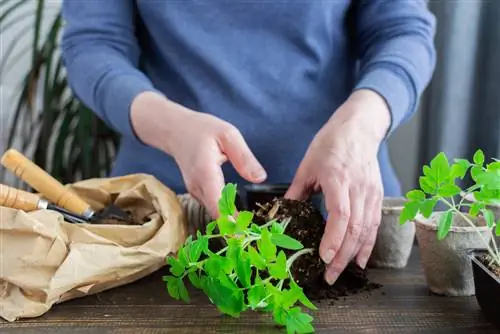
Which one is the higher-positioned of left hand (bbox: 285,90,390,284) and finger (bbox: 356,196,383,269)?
left hand (bbox: 285,90,390,284)

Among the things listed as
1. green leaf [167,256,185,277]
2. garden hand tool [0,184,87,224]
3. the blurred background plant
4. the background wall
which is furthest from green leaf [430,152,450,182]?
the blurred background plant

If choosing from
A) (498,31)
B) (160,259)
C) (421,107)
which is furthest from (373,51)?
(421,107)

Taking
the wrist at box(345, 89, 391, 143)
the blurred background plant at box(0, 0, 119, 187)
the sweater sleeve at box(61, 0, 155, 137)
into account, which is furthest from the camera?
the blurred background plant at box(0, 0, 119, 187)

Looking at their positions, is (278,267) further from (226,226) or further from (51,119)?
(51,119)

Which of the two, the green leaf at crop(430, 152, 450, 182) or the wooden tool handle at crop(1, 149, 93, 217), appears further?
the wooden tool handle at crop(1, 149, 93, 217)

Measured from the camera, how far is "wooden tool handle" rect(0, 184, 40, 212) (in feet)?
2.10

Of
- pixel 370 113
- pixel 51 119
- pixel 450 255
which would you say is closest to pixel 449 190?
pixel 450 255

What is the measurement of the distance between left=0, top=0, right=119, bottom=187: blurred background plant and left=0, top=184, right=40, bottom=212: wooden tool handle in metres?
0.74

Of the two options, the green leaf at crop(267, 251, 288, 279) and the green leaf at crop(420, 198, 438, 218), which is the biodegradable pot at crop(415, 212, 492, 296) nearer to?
the green leaf at crop(420, 198, 438, 218)

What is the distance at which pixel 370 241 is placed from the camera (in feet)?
2.17

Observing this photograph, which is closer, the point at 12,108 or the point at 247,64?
the point at 247,64

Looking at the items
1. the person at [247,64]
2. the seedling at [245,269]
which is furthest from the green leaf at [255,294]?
the person at [247,64]

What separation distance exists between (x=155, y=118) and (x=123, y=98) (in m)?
0.07

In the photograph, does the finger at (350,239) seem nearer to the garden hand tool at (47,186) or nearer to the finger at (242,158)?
the finger at (242,158)
